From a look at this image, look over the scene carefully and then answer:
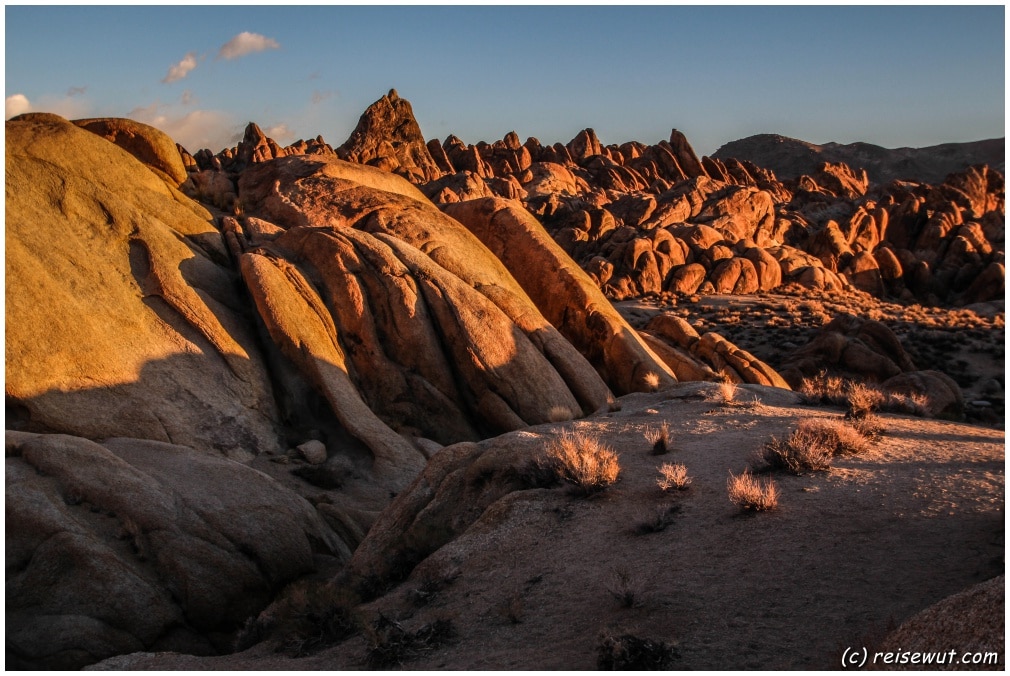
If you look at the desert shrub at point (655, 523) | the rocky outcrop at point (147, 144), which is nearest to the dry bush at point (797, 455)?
the desert shrub at point (655, 523)

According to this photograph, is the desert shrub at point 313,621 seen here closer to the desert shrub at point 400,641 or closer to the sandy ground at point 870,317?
the desert shrub at point 400,641

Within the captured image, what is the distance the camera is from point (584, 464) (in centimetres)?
1140

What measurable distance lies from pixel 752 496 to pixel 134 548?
9133 mm

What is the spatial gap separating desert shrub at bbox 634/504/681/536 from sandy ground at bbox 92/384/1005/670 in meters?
0.09

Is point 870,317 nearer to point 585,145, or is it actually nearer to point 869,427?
point 869,427

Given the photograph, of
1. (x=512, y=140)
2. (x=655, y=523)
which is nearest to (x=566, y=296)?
(x=655, y=523)

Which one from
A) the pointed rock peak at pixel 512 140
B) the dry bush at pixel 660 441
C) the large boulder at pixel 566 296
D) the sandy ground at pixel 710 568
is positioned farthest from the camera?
the pointed rock peak at pixel 512 140

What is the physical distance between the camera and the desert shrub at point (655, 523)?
988 cm

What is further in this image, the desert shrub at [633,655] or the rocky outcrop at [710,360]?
the rocky outcrop at [710,360]

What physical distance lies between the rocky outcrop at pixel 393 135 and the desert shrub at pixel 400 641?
7503 cm

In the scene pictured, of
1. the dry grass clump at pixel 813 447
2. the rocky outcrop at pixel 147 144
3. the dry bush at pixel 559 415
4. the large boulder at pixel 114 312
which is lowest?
the dry bush at pixel 559 415

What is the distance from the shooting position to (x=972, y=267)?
69750 millimetres

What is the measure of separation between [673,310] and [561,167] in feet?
183

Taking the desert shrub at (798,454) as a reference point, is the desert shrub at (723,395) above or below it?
below
